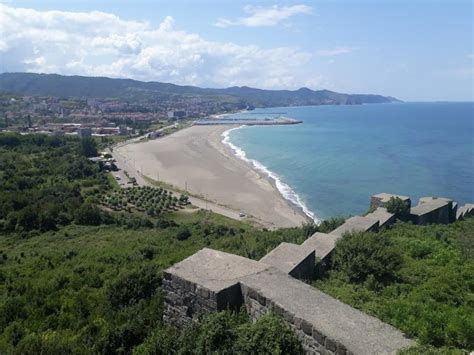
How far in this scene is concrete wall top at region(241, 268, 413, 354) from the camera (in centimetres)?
591

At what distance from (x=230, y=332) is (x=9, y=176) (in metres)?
53.0

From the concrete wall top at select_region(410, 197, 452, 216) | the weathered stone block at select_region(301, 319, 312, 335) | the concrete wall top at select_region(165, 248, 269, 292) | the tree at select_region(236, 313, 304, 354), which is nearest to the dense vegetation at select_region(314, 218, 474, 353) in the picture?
the weathered stone block at select_region(301, 319, 312, 335)

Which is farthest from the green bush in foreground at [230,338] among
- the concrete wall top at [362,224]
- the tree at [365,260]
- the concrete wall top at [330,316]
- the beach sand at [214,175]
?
the beach sand at [214,175]

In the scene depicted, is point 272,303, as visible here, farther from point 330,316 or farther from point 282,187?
point 282,187

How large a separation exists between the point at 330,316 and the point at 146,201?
135 ft

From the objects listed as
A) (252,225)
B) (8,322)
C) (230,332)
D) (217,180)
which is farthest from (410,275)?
(217,180)

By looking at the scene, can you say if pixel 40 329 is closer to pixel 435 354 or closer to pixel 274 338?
pixel 274 338

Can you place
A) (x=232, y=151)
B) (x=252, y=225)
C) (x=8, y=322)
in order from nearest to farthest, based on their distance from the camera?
(x=8, y=322) < (x=252, y=225) < (x=232, y=151)

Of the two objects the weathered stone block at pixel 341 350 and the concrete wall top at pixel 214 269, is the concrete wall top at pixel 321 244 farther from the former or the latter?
the weathered stone block at pixel 341 350

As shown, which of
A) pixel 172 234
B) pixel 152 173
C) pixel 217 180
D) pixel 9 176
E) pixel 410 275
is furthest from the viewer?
pixel 152 173

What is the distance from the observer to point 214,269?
8203 millimetres

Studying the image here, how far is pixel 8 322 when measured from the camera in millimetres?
10531

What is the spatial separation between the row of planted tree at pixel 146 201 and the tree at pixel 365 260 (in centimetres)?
3222

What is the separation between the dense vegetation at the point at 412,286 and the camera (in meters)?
6.64
